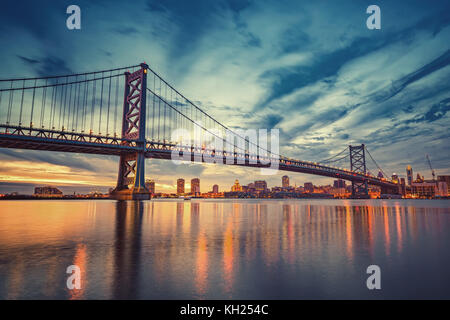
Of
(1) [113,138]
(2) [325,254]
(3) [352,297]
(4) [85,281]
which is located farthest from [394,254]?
(1) [113,138]

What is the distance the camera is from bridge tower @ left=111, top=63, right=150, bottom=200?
54250 mm

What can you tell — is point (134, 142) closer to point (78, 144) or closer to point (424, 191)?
point (78, 144)

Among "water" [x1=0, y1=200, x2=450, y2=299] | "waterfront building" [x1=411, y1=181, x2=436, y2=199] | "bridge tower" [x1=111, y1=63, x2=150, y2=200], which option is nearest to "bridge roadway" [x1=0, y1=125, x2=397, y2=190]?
"bridge tower" [x1=111, y1=63, x2=150, y2=200]

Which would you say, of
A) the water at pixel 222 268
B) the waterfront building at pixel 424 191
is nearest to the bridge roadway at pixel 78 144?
the water at pixel 222 268

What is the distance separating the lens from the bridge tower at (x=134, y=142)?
178 feet

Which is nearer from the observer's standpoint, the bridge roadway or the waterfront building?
the bridge roadway

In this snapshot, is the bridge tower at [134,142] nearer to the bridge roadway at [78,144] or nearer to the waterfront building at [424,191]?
the bridge roadway at [78,144]

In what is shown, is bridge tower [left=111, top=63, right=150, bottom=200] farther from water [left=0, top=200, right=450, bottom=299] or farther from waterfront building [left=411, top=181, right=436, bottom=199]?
waterfront building [left=411, top=181, right=436, bottom=199]

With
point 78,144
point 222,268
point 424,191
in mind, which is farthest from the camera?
point 424,191

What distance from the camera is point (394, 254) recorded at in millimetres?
8750

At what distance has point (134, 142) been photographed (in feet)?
187

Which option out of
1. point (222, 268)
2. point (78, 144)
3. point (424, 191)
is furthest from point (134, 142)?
point (424, 191)

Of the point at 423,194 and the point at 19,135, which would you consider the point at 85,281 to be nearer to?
the point at 19,135

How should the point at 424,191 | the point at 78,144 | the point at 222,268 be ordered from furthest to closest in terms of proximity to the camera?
the point at 424,191 < the point at 78,144 < the point at 222,268
